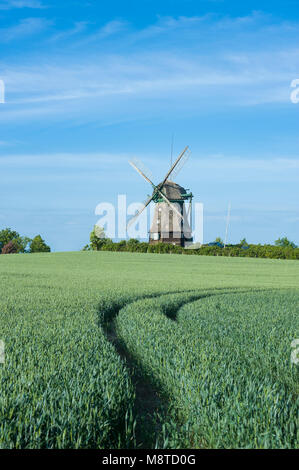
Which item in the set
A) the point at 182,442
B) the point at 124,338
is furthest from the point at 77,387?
the point at 124,338

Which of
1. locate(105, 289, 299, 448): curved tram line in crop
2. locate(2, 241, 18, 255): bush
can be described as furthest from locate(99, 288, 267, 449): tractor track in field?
locate(2, 241, 18, 255): bush

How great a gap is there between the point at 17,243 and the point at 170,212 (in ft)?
150

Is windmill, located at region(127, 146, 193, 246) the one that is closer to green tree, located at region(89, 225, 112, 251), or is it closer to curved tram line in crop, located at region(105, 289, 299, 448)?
green tree, located at region(89, 225, 112, 251)

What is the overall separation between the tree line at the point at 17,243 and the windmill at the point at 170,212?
32.3 m

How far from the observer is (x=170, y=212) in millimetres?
65438

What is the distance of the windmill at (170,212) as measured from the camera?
6575 centimetres

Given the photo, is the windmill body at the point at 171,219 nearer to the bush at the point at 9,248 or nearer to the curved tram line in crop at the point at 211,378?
the bush at the point at 9,248

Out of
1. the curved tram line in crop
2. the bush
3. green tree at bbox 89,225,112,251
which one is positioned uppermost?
green tree at bbox 89,225,112,251

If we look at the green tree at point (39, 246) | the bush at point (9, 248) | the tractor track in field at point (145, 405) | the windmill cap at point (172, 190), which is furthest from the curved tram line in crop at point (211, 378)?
the bush at point (9, 248)

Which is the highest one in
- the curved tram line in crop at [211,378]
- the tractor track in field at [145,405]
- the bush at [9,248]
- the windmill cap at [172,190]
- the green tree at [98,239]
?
the windmill cap at [172,190]

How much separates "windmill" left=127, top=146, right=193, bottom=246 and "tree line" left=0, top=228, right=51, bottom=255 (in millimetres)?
32340

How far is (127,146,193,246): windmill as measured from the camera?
6575 cm

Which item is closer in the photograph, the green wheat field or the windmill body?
the green wheat field

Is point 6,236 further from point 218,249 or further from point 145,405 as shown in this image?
point 145,405
